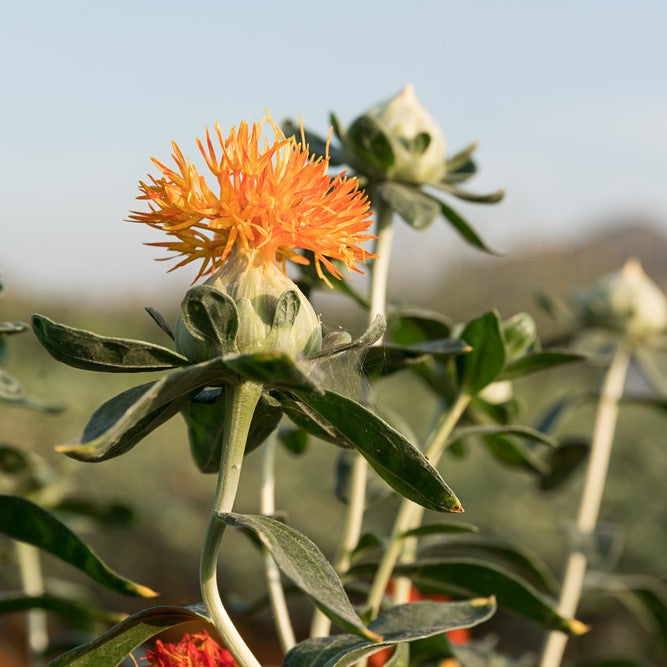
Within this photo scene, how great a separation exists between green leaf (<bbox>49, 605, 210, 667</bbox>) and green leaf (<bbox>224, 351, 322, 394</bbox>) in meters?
0.17

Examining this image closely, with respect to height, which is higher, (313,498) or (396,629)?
(396,629)

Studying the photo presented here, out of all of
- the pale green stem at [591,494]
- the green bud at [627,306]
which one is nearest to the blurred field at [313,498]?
the green bud at [627,306]

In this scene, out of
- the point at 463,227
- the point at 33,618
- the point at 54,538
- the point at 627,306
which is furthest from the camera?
the point at 627,306

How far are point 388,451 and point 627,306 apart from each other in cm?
100

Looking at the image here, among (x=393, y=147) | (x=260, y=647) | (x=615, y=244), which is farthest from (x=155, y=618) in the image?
(x=615, y=244)

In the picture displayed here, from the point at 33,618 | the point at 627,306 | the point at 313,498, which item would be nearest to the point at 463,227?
the point at 627,306

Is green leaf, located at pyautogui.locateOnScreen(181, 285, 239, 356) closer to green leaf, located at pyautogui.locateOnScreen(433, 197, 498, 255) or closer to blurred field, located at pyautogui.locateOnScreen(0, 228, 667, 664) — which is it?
green leaf, located at pyautogui.locateOnScreen(433, 197, 498, 255)

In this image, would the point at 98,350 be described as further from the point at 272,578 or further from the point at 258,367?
the point at 272,578

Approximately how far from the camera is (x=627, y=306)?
139 centimetres

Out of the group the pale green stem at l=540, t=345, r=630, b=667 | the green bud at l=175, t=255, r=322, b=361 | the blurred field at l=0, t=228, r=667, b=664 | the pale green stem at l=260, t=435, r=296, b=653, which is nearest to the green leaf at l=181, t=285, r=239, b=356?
the green bud at l=175, t=255, r=322, b=361

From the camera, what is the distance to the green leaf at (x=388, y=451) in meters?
0.47

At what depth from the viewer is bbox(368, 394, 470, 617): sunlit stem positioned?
0.75 meters

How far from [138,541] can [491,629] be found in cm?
155

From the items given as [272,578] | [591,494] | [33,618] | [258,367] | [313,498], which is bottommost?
[313,498]
